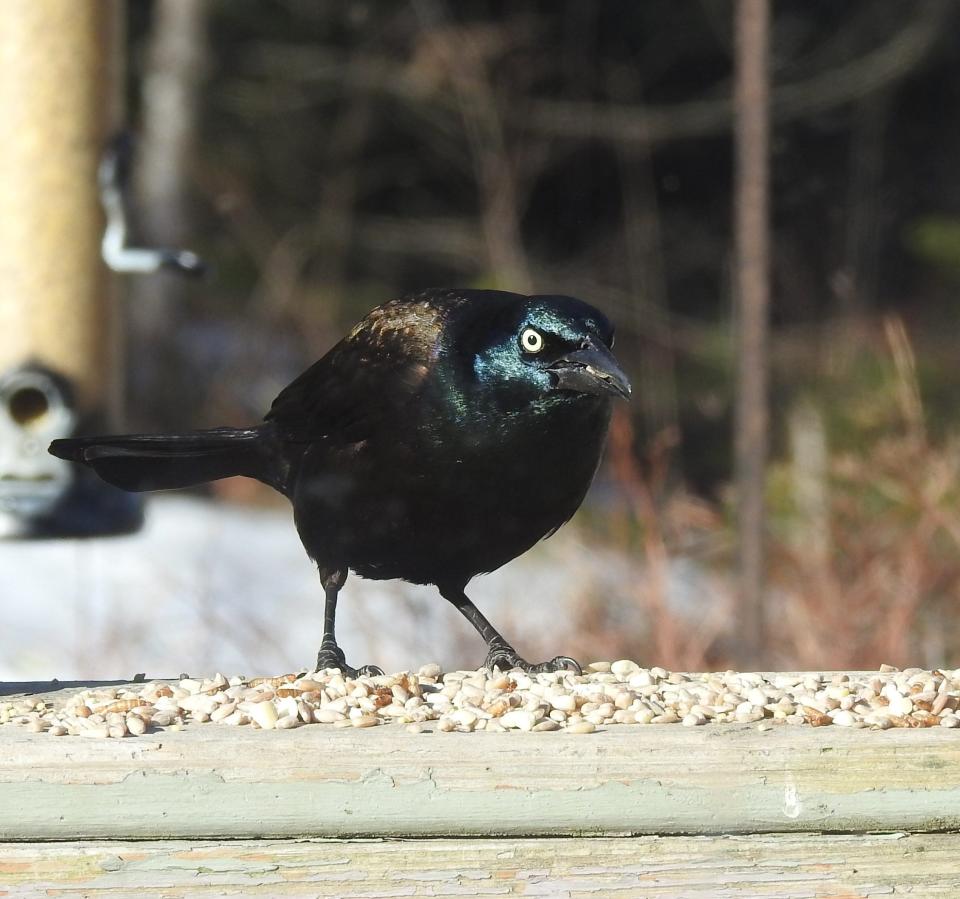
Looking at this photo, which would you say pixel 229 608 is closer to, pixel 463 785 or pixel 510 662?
pixel 510 662

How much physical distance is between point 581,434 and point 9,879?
103 cm

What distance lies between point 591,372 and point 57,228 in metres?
2.20

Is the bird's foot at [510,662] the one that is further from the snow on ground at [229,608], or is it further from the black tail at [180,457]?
the snow on ground at [229,608]

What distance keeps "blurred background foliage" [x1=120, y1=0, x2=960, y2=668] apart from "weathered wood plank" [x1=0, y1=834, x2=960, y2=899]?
5458 millimetres

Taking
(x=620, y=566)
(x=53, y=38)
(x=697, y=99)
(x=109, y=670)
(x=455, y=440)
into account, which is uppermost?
(x=697, y=99)

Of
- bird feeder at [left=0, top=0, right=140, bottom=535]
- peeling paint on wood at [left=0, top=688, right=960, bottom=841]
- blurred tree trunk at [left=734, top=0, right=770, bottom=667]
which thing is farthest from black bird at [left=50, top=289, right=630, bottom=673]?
blurred tree trunk at [left=734, top=0, right=770, bottom=667]

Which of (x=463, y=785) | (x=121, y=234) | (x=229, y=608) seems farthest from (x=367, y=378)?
(x=229, y=608)

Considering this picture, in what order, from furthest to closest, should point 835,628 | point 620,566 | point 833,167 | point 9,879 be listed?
point 833,167
point 620,566
point 835,628
point 9,879

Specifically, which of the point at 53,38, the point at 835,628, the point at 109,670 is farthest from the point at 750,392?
the point at 109,670

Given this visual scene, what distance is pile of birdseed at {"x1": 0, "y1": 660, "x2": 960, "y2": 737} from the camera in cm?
195

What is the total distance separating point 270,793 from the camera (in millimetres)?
1770

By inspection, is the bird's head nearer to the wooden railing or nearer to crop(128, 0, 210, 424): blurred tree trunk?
the wooden railing

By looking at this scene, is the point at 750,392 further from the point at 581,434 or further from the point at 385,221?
the point at 385,221

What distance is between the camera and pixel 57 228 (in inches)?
158
